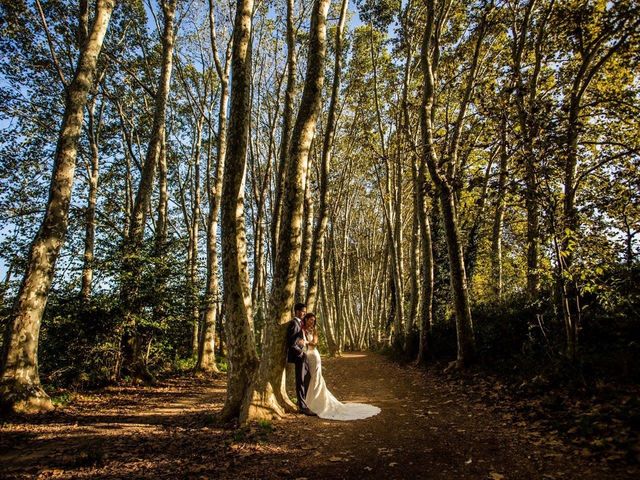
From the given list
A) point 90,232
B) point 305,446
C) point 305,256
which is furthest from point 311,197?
point 90,232

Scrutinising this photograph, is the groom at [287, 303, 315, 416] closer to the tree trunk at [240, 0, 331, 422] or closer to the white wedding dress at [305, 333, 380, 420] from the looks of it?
the white wedding dress at [305, 333, 380, 420]

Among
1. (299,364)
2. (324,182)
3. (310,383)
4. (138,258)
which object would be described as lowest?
(310,383)

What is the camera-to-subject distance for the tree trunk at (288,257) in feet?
19.2

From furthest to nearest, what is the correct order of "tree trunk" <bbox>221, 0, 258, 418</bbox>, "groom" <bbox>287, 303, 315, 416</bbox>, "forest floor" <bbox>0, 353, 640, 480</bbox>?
"groom" <bbox>287, 303, 315, 416</bbox>
"tree trunk" <bbox>221, 0, 258, 418</bbox>
"forest floor" <bbox>0, 353, 640, 480</bbox>

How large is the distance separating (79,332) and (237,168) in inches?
227

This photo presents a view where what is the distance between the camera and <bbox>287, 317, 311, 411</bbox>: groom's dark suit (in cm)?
646

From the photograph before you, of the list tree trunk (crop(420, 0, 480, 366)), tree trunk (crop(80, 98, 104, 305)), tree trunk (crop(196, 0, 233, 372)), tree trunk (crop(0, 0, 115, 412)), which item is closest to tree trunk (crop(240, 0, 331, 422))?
tree trunk (crop(420, 0, 480, 366))

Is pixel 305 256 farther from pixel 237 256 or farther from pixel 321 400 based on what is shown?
pixel 321 400

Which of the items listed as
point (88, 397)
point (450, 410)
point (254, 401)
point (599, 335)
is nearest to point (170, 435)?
point (254, 401)

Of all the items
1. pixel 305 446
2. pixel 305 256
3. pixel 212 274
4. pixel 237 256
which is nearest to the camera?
pixel 305 446

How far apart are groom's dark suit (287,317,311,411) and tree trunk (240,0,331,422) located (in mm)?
358

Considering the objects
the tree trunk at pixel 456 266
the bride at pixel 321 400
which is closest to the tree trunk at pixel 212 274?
the bride at pixel 321 400

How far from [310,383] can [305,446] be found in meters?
2.24

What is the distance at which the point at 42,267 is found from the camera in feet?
21.6
